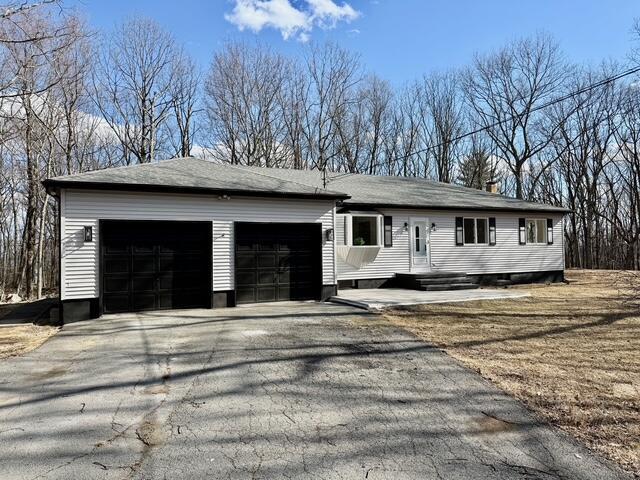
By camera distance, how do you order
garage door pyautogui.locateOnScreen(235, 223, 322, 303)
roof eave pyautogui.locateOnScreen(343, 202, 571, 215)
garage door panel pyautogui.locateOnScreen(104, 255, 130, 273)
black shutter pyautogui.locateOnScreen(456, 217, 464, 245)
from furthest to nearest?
black shutter pyautogui.locateOnScreen(456, 217, 464, 245) < roof eave pyautogui.locateOnScreen(343, 202, 571, 215) < garage door pyautogui.locateOnScreen(235, 223, 322, 303) < garage door panel pyautogui.locateOnScreen(104, 255, 130, 273)

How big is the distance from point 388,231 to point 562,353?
8788 millimetres

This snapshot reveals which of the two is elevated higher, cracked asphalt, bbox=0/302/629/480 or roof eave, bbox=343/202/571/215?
roof eave, bbox=343/202/571/215

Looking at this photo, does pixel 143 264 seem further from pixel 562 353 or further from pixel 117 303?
pixel 562 353

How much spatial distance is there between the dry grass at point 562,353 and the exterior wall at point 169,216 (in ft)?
12.7

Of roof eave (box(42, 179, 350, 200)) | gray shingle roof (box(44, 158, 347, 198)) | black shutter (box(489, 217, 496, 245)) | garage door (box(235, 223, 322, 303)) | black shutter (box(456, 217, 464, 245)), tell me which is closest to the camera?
roof eave (box(42, 179, 350, 200))

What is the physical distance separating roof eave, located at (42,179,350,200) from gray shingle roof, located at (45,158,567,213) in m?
0.02

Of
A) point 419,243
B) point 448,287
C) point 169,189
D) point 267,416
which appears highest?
point 169,189

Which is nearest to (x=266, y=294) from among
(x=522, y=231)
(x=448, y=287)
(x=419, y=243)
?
(x=448, y=287)

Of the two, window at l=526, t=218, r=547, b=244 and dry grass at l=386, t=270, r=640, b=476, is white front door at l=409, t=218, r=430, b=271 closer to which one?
dry grass at l=386, t=270, r=640, b=476

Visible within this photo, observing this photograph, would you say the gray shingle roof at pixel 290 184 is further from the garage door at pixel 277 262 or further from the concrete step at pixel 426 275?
the concrete step at pixel 426 275

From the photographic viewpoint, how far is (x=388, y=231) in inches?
582

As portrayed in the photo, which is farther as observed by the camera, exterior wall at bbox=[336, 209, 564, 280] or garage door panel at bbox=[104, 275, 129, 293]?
exterior wall at bbox=[336, 209, 564, 280]

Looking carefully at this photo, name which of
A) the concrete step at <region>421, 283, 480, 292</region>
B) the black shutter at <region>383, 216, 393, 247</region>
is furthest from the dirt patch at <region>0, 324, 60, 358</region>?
the concrete step at <region>421, 283, 480, 292</region>

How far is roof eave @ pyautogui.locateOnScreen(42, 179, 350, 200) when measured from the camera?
9.25m
